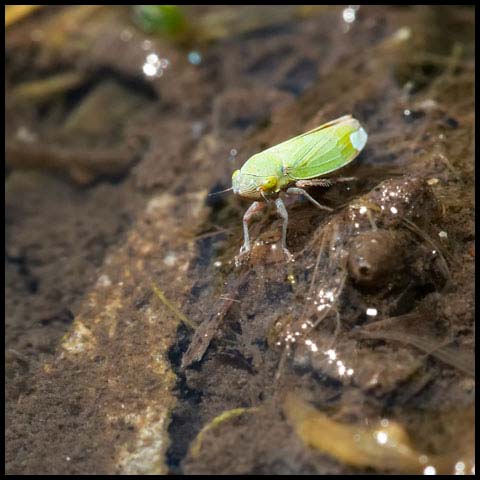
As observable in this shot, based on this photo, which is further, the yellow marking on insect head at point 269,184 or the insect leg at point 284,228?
the yellow marking on insect head at point 269,184

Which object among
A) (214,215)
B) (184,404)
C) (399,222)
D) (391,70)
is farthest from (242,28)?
(184,404)

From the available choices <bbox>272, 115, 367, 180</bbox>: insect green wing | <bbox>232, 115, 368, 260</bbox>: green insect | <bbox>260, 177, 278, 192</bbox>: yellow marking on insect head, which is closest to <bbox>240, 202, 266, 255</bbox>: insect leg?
<bbox>232, 115, 368, 260</bbox>: green insect

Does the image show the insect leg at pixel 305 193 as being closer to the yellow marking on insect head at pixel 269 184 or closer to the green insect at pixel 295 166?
the green insect at pixel 295 166

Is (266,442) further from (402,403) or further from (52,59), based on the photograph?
(52,59)

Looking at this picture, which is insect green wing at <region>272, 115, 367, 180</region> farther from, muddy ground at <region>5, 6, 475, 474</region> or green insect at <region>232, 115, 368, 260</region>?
muddy ground at <region>5, 6, 475, 474</region>

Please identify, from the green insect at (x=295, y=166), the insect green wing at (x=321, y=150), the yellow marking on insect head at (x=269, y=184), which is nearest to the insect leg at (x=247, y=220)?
the green insect at (x=295, y=166)

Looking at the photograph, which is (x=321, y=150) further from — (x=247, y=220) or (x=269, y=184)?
(x=247, y=220)

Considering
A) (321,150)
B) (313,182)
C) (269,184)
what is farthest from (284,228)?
(321,150)
